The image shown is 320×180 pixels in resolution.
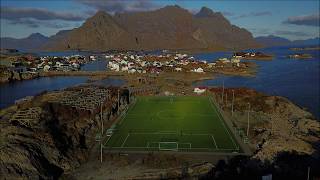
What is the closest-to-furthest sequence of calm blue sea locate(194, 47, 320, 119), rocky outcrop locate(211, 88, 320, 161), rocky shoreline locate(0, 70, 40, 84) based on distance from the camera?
rocky outcrop locate(211, 88, 320, 161) → calm blue sea locate(194, 47, 320, 119) → rocky shoreline locate(0, 70, 40, 84)

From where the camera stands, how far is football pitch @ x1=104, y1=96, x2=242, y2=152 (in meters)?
25.2

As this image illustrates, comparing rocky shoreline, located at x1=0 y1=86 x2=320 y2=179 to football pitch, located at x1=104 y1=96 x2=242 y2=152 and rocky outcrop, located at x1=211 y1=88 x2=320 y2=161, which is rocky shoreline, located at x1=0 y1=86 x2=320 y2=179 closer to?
rocky outcrop, located at x1=211 y1=88 x2=320 y2=161

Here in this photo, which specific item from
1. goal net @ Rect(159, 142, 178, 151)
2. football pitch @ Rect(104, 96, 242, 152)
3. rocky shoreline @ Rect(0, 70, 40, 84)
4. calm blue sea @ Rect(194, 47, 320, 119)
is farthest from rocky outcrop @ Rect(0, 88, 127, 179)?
rocky shoreline @ Rect(0, 70, 40, 84)

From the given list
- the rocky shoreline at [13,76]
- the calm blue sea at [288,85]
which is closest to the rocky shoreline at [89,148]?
the calm blue sea at [288,85]

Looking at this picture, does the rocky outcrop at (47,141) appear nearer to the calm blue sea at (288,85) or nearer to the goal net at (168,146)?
the goal net at (168,146)

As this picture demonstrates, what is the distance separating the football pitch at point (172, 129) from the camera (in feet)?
82.7

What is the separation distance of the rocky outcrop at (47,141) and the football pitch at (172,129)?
75.9 inches

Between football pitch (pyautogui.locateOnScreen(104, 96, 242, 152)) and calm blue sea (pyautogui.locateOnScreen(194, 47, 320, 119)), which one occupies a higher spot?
calm blue sea (pyautogui.locateOnScreen(194, 47, 320, 119))

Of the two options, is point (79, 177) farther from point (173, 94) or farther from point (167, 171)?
point (173, 94)

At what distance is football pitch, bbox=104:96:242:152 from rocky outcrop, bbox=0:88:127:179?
1927mm

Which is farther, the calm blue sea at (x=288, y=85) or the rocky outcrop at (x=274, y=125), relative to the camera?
the calm blue sea at (x=288, y=85)

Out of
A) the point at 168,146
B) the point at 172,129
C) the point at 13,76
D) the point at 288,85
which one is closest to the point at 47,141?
the point at 168,146

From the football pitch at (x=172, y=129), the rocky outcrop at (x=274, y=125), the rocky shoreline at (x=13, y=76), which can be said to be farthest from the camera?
the rocky shoreline at (x=13, y=76)

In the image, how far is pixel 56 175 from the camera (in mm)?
20828
